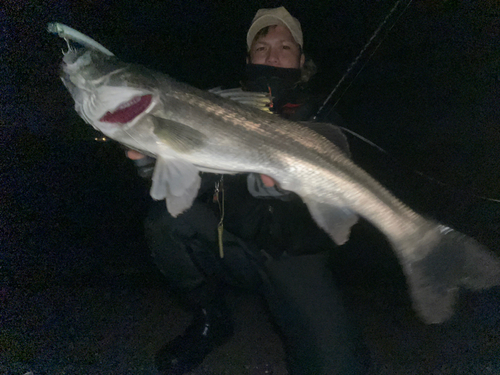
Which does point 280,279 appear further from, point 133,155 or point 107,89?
point 107,89

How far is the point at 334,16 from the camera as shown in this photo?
5.16 meters

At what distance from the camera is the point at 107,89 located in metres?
1.13

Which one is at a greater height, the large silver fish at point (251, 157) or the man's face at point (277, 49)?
the man's face at point (277, 49)

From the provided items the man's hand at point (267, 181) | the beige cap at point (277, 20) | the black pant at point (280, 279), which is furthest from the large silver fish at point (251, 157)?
the beige cap at point (277, 20)

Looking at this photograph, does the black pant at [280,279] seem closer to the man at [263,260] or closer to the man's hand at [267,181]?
the man at [263,260]

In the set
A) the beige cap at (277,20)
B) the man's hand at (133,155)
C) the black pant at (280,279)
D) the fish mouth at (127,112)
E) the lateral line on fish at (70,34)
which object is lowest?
the black pant at (280,279)

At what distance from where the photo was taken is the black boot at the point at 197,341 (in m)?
1.87

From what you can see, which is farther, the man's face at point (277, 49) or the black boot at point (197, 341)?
the man's face at point (277, 49)

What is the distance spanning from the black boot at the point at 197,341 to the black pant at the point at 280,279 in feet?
0.64

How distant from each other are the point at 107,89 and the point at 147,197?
255cm

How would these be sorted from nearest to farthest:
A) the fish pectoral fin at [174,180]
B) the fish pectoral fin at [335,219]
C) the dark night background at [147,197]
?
the fish pectoral fin at [174,180] → the fish pectoral fin at [335,219] → the dark night background at [147,197]

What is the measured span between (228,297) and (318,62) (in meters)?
5.31

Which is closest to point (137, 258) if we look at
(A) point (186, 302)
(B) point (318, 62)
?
(A) point (186, 302)

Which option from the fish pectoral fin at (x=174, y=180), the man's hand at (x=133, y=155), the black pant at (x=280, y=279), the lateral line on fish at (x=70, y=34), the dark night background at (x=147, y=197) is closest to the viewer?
the lateral line on fish at (x=70, y=34)
